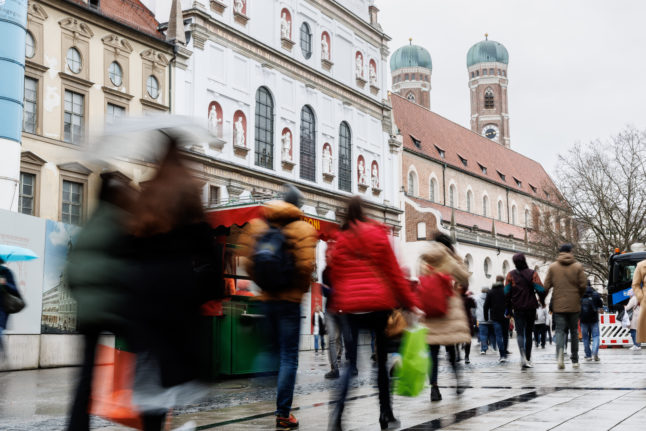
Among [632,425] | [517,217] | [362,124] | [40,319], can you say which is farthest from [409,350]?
[517,217]

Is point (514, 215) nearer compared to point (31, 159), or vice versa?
point (31, 159)

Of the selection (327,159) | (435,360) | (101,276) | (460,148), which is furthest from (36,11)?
(460,148)

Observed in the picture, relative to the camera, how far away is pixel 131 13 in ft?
85.2

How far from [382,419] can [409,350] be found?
2.15 feet

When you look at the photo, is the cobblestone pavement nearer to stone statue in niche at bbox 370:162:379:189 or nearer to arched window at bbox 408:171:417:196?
stone statue in niche at bbox 370:162:379:189

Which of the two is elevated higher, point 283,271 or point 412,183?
point 412,183

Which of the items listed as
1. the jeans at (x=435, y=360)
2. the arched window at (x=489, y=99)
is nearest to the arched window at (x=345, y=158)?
the jeans at (x=435, y=360)

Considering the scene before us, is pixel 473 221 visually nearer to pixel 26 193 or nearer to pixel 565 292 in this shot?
pixel 26 193

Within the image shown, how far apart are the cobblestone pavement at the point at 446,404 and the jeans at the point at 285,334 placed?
451 mm

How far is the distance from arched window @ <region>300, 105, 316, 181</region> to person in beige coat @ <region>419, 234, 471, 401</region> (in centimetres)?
2474

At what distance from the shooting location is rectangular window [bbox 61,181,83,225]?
2105 centimetres

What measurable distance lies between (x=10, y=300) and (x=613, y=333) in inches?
777

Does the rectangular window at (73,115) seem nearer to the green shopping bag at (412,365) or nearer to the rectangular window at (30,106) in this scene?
the rectangular window at (30,106)

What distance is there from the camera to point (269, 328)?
6.35 metres
